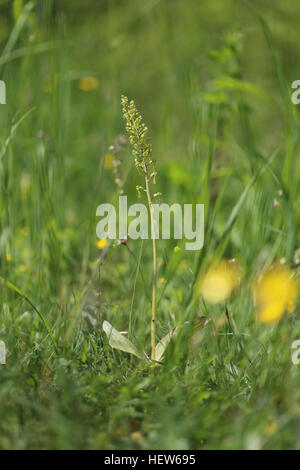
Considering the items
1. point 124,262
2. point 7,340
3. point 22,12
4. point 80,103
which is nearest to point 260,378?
point 7,340

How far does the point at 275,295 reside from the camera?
3.87 ft

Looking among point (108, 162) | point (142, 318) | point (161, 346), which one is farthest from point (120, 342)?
point (108, 162)

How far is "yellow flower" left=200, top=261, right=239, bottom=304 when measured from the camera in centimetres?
127

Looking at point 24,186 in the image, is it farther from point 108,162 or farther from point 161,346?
point 161,346

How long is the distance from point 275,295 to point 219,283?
0.17 meters

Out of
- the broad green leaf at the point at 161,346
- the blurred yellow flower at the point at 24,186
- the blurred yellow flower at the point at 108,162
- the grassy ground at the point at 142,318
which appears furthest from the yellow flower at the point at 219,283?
the blurred yellow flower at the point at 108,162

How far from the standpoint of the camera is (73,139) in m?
2.90

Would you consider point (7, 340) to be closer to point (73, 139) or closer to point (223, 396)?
point (223, 396)

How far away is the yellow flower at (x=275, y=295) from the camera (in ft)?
3.75

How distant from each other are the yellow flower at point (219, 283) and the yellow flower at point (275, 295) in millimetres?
77

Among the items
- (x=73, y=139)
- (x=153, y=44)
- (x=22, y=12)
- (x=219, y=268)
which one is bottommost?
(x=219, y=268)

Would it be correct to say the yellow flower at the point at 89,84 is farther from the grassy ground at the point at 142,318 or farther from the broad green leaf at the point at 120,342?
the broad green leaf at the point at 120,342

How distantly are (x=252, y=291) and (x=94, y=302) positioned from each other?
15.6 inches

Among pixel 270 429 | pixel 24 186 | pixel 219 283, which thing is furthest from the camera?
pixel 24 186
